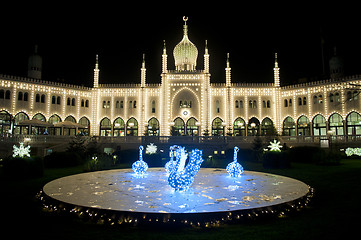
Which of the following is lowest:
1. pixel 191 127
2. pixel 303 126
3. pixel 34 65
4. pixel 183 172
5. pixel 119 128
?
pixel 183 172

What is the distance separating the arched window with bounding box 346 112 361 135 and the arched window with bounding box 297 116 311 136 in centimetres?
557

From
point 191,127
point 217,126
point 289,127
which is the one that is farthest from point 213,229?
point 289,127

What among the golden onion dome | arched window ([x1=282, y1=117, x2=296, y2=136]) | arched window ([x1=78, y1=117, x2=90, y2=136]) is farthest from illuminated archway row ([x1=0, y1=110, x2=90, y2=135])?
arched window ([x1=282, y1=117, x2=296, y2=136])

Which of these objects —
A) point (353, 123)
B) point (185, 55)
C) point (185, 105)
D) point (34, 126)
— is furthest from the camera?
point (185, 55)

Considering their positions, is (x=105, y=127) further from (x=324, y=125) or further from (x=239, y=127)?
(x=324, y=125)

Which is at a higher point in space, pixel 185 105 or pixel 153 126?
pixel 185 105

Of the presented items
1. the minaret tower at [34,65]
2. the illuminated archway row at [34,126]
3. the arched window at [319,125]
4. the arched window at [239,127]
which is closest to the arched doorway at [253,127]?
the arched window at [239,127]

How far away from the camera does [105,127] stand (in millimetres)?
45750

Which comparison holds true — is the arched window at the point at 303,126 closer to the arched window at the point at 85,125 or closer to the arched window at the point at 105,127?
the arched window at the point at 105,127

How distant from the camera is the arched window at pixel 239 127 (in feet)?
145

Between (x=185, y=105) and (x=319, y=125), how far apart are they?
68.4ft

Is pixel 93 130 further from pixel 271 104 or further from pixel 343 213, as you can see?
pixel 343 213

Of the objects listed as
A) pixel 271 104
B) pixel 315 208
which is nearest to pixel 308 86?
pixel 271 104

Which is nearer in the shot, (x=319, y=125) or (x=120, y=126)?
(x=319, y=125)
